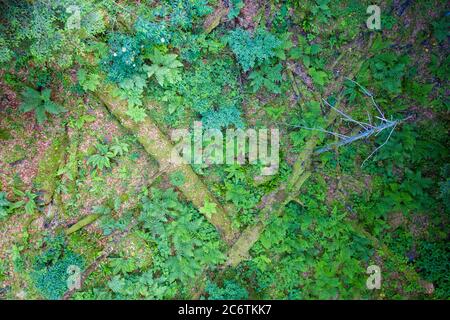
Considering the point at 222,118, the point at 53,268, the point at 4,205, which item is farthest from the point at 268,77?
the point at 4,205

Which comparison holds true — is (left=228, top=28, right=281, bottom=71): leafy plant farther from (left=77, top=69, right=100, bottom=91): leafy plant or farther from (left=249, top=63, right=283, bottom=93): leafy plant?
(left=77, top=69, right=100, bottom=91): leafy plant

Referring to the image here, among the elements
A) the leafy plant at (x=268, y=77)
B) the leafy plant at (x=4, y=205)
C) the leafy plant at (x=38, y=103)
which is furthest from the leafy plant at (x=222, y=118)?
the leafy plant at (x=4, y=205)

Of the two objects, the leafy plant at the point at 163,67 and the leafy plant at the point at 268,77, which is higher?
the leafy plant at the point at 163,67

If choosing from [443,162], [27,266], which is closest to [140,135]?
[27,266]

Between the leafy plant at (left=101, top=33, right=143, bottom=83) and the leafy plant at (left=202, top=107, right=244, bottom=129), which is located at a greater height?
the leafy plant at (left=101, top=33, right=143, bottom=83)

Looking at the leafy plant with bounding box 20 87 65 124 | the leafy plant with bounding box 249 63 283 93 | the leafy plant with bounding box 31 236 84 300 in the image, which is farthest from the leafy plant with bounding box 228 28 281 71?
the leafy plant with bounding box 31 236 84 300

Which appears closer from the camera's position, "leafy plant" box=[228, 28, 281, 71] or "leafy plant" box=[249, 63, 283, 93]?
"leafy plant" box=[228, 28, 281, 71]

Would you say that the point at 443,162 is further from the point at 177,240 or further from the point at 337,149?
the point at 177,240

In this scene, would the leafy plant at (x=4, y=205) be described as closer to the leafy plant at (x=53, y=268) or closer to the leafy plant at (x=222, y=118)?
the leafy plant at (x=53, y=268)
